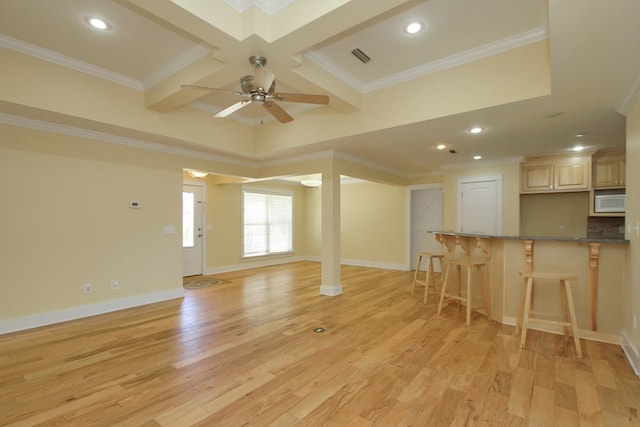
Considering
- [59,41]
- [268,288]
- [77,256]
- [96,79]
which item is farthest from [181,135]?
[268,288]

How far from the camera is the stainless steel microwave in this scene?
4.80m

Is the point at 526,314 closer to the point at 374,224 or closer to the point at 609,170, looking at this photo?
the point at 609,170

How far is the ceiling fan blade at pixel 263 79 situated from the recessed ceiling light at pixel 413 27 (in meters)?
1.29

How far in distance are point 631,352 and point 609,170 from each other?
12.0ft

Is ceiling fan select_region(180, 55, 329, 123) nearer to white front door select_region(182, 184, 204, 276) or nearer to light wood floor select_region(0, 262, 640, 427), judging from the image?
light wood floor select_region(0, 262, 640, 427)

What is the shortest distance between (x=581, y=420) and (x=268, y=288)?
4.57 m

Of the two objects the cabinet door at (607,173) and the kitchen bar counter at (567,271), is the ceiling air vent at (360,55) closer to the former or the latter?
the kitchen bar counter at (567,271)

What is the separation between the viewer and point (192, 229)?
6828 mm

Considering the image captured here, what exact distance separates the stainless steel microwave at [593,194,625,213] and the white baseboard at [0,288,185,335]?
23.7 ft

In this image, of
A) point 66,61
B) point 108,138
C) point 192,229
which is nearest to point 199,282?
point 192,229

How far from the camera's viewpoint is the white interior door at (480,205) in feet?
A: 18.8

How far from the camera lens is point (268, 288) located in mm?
5621

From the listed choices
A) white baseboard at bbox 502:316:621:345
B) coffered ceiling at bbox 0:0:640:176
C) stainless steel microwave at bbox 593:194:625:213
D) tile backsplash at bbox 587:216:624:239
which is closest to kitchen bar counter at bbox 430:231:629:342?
white baseboard at bbox 502:316:621:345

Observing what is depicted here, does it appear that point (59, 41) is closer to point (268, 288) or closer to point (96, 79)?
point (96, 79)
